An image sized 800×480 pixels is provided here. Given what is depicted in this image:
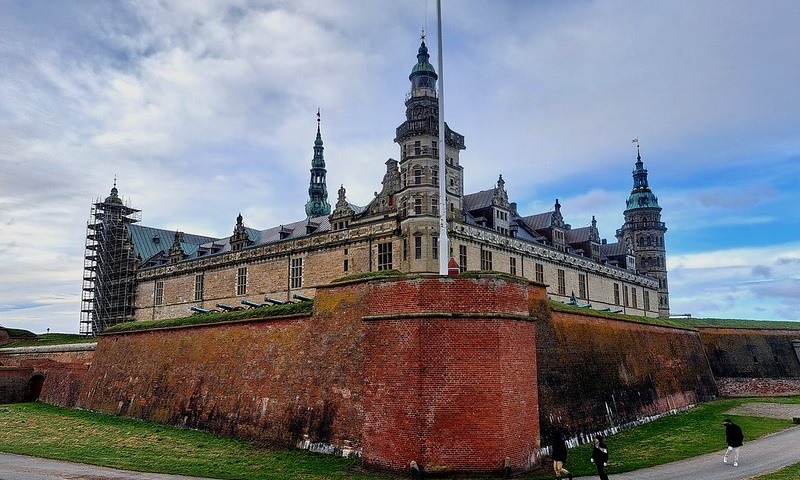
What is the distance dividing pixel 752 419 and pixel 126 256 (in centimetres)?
5745

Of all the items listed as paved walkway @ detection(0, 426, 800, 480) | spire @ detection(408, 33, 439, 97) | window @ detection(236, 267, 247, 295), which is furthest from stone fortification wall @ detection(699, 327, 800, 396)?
window @ detection(236, 267, 247, 295)

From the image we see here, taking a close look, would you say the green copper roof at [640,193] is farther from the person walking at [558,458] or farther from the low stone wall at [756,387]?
the person walking at [558,458]

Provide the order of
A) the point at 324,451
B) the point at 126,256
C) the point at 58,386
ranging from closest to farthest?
1. the point at 324,451
2. the point at 58,386
3. the point at 126,256

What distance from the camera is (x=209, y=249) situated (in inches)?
2272

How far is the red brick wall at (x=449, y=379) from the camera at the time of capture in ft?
51.2

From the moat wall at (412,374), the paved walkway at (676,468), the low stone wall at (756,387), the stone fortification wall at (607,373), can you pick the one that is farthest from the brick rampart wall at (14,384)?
the low stone wall at (756,387)

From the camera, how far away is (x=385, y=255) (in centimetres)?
4038

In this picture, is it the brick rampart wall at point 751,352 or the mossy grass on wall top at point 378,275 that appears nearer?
the mossy grass on wall top at point 378,275

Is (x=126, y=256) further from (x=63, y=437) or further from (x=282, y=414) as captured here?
(x=282, y=414)

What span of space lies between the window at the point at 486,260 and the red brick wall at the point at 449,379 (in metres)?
26.1

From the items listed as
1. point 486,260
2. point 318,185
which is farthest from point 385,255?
point 318,185

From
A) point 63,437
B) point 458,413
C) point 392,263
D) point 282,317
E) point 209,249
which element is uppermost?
point 209,249

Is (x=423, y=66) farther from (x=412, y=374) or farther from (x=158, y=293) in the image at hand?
(x=158, y=293)

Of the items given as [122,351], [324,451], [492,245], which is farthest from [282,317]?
[492,245]
